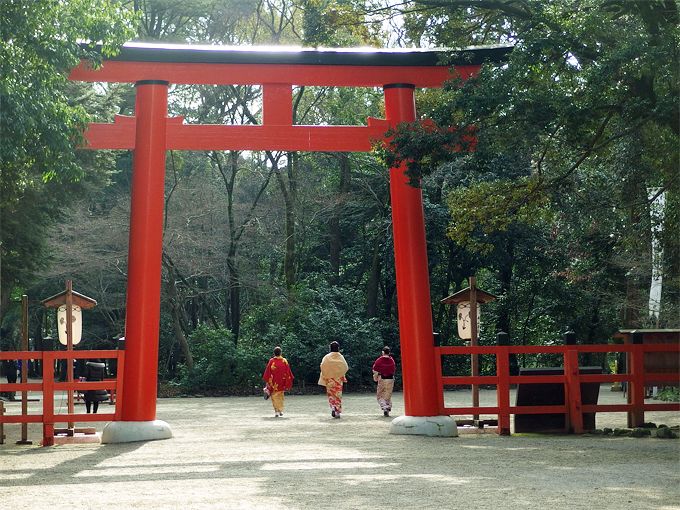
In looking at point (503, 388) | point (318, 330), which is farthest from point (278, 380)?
point (318, 330)

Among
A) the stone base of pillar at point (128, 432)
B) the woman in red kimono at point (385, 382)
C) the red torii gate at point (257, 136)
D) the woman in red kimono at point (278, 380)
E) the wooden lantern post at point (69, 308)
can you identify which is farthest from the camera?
the woman in red kimono at point (278, 380)

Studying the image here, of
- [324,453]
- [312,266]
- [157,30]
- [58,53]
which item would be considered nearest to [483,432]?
[324,453]

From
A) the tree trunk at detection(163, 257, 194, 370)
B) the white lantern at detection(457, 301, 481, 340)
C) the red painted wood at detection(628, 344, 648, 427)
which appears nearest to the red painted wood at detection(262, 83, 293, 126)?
the white lantern at detection(457, 301, 481, 340)

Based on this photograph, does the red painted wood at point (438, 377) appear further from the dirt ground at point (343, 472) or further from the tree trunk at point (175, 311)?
the tree trunk at point (175, 311)

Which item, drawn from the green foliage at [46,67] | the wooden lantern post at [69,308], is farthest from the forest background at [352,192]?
the wooden lantern post at [69,308]

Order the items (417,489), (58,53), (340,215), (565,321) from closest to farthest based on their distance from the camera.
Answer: (417,489), (58,53), (565,321), (340,215)

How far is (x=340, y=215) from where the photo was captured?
35.2 meters

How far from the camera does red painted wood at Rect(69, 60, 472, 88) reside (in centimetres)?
1470

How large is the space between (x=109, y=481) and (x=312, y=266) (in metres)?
26.9

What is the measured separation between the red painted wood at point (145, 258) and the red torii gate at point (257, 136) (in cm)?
1

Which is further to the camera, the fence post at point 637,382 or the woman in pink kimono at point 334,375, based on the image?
the woman in pink kimono at point 334,375

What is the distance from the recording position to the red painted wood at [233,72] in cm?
1470

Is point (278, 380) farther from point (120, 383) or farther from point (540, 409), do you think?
point (540, 409)

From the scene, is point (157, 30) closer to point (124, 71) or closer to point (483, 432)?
point (124, 71)
